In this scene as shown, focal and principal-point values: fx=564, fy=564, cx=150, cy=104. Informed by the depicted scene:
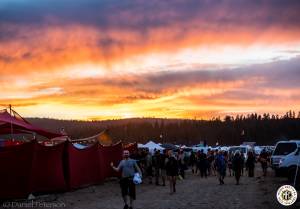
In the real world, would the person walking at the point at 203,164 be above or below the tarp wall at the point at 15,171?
below

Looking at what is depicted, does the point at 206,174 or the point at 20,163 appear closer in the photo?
the point at 20,163

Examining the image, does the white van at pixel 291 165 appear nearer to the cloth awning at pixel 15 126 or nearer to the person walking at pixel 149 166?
the person walking at pixel 149 166

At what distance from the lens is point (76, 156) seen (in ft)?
87.7

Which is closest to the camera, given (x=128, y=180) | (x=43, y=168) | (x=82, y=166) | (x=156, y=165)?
(x=128, y=180)

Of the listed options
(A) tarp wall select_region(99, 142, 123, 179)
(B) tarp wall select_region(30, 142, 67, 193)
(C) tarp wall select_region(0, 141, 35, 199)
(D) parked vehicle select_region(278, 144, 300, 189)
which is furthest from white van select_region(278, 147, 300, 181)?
(C) tarp wall select_region(0, 141, 35, 199)

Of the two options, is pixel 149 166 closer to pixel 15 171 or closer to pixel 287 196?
pixel 15 171

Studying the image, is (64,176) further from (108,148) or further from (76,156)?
(108,148)

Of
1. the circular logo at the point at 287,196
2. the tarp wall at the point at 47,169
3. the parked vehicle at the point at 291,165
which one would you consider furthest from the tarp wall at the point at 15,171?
the parked vehicle at the point at 291,165

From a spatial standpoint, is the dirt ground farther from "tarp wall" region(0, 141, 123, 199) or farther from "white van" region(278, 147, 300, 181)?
"white van" region(278, 147, 300, 181)

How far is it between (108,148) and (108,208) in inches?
605

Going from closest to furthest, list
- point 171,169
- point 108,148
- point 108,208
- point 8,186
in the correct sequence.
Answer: point 108,208
point 8,186
point 171,169
point 108,148

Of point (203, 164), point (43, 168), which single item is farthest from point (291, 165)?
point (43, 168)

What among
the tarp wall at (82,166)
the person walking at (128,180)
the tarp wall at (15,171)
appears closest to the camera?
the person walking at (128,180)

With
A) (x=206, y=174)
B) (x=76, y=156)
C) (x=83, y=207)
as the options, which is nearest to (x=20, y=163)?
(x=83, y=207)
